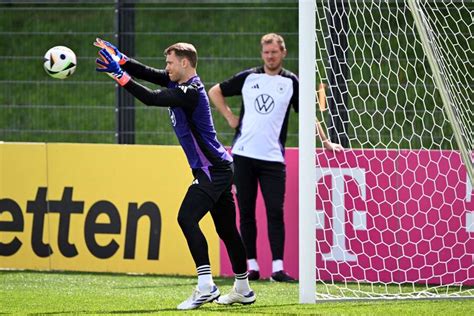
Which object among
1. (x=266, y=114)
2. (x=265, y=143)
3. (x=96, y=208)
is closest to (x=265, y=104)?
(x=266, y=114)

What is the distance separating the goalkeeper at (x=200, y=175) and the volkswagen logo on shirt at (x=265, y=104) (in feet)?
6.39

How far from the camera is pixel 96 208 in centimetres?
1104

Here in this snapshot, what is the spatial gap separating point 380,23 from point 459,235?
6.42 ft

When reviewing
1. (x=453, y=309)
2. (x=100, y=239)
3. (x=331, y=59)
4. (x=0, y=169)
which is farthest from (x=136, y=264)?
(x=453, y=309)

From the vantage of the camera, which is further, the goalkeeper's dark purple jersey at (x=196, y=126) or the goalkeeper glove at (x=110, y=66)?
the goalkeeper's dark purple jersey at (x=196, y=126)

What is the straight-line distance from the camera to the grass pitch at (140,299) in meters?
8.16

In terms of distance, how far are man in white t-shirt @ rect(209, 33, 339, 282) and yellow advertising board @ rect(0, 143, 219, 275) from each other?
0.45m

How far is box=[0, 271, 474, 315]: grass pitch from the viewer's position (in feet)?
26.8

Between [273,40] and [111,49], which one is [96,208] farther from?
[111,49]

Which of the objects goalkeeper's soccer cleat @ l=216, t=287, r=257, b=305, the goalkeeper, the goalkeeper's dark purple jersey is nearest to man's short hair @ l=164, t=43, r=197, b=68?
the goalkeeper

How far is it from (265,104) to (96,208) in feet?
6.06

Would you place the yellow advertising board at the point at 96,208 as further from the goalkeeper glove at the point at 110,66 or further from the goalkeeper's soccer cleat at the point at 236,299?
the goalkeeper glove at the point at 110,66

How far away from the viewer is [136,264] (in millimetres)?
10875

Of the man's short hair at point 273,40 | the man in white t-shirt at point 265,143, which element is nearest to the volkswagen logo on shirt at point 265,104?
the man in white t-shirt at point 265,143
